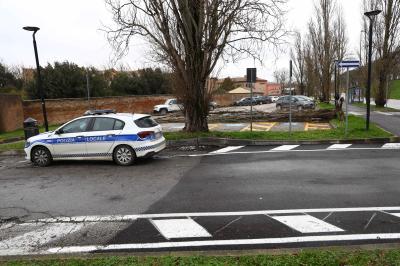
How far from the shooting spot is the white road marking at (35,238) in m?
4.52

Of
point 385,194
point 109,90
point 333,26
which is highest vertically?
point 333,26

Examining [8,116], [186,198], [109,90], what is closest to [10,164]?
[186,198]

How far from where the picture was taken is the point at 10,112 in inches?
980

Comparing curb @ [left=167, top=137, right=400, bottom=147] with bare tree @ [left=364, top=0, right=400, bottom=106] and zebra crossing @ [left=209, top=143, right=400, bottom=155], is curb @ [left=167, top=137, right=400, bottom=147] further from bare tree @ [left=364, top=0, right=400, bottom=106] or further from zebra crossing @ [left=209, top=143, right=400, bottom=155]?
bare tree @ [left=364, top=0, right=400, bottom=106]

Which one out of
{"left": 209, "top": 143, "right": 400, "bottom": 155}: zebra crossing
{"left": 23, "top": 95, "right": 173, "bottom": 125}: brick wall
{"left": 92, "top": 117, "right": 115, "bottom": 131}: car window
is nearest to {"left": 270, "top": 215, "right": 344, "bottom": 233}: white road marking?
{"left": 92, "top": 117, "right": 115, "bottom": 131}: car window

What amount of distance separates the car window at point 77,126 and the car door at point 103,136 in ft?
0.86

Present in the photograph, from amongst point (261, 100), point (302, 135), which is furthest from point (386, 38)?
point (261, 100)

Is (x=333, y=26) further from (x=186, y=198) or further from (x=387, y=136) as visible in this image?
(x=186, y=198)

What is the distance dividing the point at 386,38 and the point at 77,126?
2923 cm

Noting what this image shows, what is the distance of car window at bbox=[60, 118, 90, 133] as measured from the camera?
33.5 feet

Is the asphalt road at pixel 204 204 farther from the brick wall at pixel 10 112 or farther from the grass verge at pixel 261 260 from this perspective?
the brick wall at pixel 10 112

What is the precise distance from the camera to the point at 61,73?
122 feet

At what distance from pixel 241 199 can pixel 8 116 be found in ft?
77.5

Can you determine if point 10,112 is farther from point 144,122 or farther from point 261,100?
point 261,100
